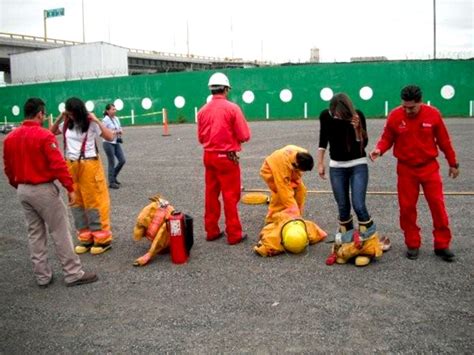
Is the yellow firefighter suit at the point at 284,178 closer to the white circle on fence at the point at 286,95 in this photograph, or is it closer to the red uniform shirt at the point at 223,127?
the red uniform shirt at the point at 223,127

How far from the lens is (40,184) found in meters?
4.95

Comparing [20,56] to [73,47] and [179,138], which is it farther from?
[179,138]

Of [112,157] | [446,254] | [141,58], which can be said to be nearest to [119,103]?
[112,157]

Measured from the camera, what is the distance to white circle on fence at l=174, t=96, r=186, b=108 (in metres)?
31.8

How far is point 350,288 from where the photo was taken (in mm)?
4754

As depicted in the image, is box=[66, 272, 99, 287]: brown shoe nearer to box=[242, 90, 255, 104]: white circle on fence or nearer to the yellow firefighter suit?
the yellow firefighter suit

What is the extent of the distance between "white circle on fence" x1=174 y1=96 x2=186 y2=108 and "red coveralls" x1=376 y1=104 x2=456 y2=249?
88.5 feet

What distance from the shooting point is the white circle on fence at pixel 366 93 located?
27703 millimetres

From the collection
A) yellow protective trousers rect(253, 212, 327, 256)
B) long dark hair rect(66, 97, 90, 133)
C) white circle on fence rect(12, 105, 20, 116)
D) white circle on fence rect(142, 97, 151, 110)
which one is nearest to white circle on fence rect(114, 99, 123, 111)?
white circle on fence rect(142, 97, 151, 110)

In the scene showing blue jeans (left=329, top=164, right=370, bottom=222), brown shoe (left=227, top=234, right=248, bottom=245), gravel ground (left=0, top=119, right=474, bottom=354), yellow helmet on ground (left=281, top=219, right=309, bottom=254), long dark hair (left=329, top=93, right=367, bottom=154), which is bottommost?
gravel ground (left=0, top=119, right=474, bottom=354)

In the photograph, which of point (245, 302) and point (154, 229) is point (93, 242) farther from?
point (245, 302)

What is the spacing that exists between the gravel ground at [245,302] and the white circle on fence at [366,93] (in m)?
21.4

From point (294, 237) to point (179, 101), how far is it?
27.1m

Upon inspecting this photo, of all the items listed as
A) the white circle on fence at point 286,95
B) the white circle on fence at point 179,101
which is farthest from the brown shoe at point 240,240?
the white circle on fence at point 179,101
